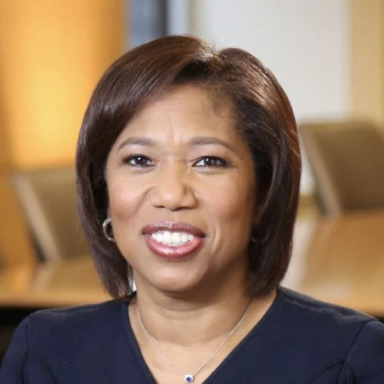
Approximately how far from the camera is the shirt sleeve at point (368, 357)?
1485 millimetres

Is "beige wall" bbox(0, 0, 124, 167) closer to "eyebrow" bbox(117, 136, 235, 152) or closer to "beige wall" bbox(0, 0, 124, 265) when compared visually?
"beige wall" bbox(0, 0, 124, 265)

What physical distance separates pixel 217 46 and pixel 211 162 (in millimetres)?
187

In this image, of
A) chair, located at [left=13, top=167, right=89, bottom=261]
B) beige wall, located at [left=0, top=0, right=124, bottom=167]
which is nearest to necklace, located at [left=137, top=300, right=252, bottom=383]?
chair, located at [left=13, top=167, right=89, bottom=261]

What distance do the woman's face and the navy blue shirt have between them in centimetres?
12

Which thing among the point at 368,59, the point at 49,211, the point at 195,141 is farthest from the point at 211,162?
the point at 368,59

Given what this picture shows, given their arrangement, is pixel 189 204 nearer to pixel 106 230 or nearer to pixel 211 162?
pixel 211 162

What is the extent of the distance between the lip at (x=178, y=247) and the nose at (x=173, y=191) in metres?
0.02

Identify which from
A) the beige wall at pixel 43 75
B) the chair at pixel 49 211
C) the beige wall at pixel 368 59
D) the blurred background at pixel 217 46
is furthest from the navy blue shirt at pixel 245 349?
the beige wall at pixel 368 59

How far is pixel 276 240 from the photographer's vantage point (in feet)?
5.27

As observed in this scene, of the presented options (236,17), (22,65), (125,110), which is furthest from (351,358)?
(236,17)

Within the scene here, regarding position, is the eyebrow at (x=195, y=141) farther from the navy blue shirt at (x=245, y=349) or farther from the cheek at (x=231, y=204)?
the navy blue shirt at (x=245, y=349)

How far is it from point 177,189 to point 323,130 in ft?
9.94

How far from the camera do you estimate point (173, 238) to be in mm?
1471

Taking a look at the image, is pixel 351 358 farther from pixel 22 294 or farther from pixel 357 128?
pixel 357 128
